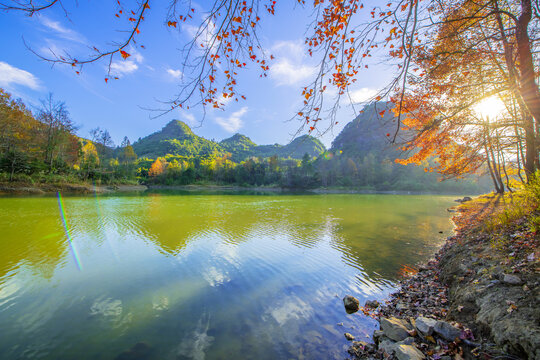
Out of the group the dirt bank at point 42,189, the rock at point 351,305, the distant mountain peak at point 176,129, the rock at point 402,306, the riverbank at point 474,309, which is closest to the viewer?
the riverbank at point 474,309

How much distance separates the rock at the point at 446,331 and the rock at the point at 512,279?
125 cm

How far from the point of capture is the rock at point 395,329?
321 cm

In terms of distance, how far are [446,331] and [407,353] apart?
765 mm

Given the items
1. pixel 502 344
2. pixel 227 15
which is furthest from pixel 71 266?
pixel 502 344

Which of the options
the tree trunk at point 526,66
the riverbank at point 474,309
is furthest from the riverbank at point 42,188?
the tree trunk at point 526,66

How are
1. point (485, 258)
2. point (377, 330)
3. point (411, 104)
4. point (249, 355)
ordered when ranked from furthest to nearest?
point (411, 104)
point (485, 258)
point (377, 330)
point (249, 355)

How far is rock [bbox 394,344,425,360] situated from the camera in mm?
2641

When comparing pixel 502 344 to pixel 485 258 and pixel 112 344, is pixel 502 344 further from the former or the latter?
pixel 112 344

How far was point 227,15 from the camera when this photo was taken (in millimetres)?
2707

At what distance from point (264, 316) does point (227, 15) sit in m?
5.02

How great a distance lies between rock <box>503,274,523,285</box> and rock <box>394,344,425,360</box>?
195 centimetres

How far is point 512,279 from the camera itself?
3252mm

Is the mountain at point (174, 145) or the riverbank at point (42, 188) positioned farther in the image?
the mountain at point (174, 145)

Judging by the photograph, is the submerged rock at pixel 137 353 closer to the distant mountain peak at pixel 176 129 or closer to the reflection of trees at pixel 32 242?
the reflection of trees at pixel 32 242
